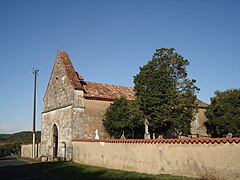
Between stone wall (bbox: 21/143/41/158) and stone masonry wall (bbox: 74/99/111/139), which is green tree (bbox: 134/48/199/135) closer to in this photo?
stone masonry wall (bbox: 74/99/111/139)

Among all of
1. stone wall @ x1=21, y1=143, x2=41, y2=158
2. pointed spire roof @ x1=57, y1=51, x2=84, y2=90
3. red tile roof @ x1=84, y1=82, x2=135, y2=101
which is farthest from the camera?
stone wall @ x1=21, y1=143, x2=41, y2=158

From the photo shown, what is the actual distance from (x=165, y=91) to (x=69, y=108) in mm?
10232

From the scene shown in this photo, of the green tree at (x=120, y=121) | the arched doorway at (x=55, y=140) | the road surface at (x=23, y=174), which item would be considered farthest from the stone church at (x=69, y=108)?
the road surface at (x=23, y=174)

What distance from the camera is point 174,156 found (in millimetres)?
12656

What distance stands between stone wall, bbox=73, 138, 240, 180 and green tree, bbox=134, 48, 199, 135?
4.72 m

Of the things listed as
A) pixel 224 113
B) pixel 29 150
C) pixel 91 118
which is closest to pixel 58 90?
pixel 91 118

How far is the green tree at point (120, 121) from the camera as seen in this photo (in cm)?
2450

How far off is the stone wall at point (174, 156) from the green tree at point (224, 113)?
592 inches

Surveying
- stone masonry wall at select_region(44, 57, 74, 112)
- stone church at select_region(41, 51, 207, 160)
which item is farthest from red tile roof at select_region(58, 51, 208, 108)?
stone masonry wall at select_region(44, 57, 74, 112)

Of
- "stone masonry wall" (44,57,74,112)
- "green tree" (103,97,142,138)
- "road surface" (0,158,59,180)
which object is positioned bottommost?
"road surface" (0,158,59,180)

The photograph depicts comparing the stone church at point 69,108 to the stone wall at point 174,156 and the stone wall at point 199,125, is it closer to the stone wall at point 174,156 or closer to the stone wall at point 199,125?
the stone wall at point 199,125

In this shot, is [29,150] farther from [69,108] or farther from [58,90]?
[69,108]

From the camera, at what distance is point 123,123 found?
24.7 m

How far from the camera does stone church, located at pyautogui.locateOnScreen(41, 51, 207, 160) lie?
25234 millimetres
